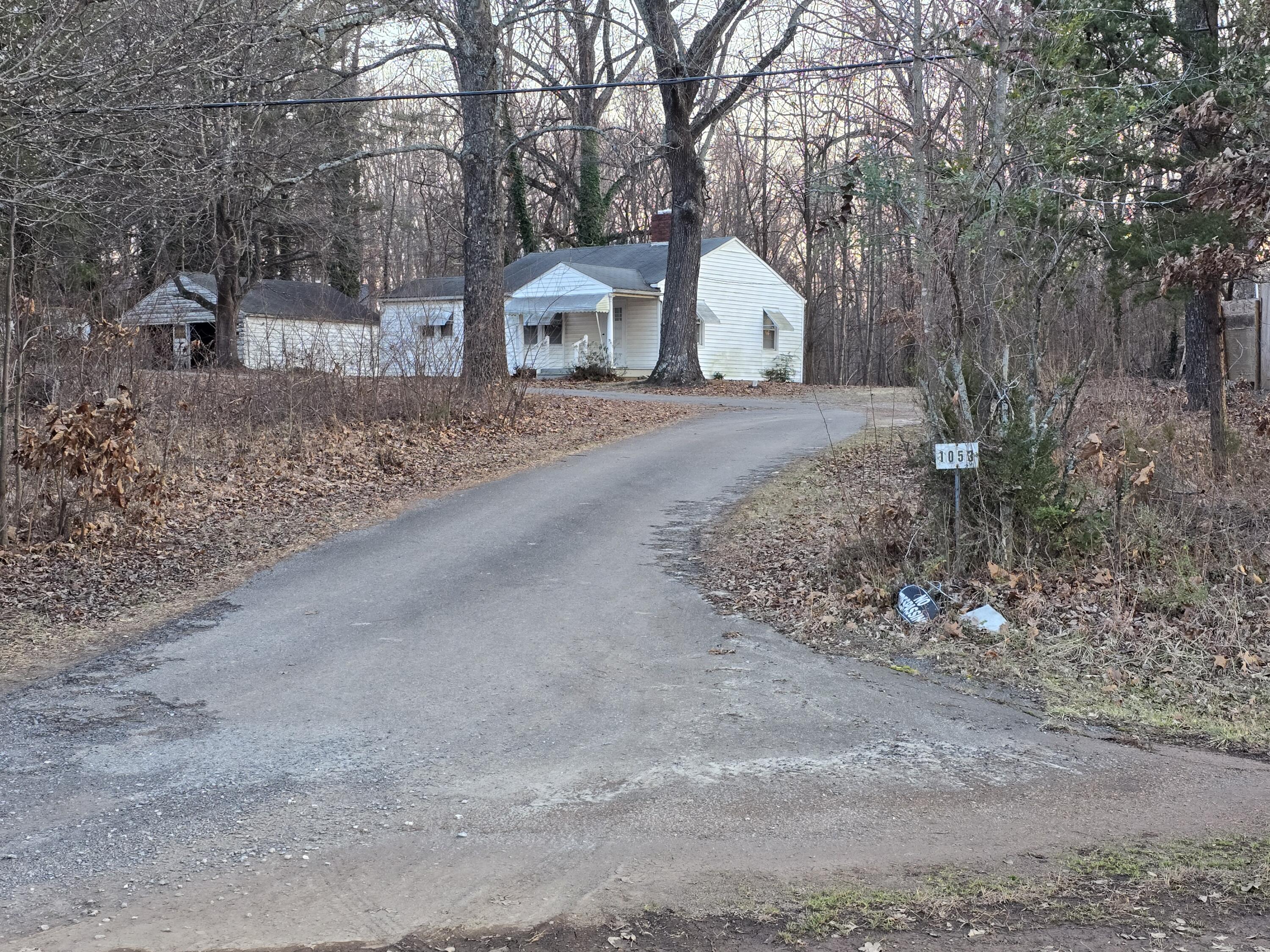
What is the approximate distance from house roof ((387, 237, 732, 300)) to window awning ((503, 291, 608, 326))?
573 mm

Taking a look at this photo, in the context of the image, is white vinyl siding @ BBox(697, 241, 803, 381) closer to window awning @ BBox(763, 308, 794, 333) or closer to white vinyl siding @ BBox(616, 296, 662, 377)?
window awning @ BBox(763, 308, 794, 333)

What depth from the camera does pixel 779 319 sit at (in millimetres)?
38125

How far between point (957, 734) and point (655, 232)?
33628mm

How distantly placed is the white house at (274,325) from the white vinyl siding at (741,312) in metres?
10.8

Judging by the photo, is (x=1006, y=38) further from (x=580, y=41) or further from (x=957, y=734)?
(x=580, y=41)

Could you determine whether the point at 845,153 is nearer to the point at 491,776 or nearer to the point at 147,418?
the point at 147,418

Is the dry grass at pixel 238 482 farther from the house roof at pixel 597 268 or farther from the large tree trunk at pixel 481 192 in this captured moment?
the house roof at pixel 597 268

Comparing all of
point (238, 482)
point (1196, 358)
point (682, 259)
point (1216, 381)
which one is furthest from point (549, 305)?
point (1216, 381)

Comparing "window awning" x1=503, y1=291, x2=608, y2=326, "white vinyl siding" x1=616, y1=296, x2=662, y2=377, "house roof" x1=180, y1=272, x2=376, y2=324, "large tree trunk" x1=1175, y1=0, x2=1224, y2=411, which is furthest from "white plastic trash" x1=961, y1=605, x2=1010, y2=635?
"white vinyl siding" x1=616, y1=296, x2=662, y2=377

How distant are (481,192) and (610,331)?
46.3 feet

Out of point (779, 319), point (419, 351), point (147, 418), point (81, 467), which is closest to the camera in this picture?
point (81, 467)

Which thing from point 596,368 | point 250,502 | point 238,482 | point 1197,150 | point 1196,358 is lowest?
point 250,502

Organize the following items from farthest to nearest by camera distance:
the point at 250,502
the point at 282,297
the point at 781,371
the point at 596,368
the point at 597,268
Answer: the point at 282,297 → the point at 781,371 → the point at 597,268 → the point at 596,368 → the point at 250,502

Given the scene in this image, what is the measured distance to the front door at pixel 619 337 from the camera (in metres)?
35.1
